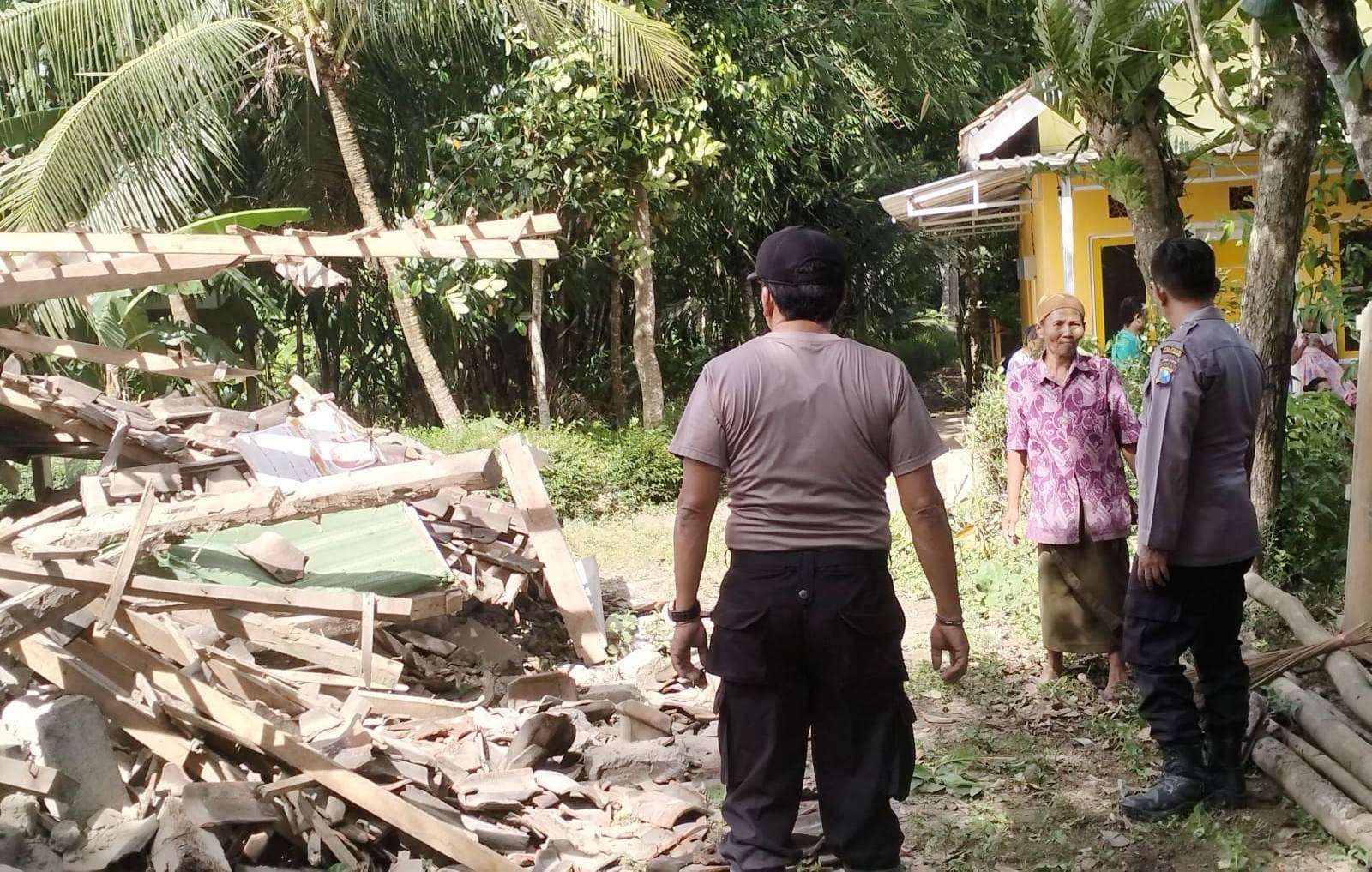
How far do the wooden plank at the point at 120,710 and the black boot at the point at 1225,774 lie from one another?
11.3 ft

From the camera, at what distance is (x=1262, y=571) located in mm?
6547

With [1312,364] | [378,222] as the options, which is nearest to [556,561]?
[378,222]

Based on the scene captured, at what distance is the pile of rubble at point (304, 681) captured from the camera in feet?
14.1

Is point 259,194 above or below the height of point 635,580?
above

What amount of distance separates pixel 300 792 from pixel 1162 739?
2997 mm

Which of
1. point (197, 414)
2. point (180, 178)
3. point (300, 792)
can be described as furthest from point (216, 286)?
point (300, 792)

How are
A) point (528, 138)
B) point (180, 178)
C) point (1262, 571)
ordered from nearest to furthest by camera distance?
point (1262, 571)
point (180, 178)
point (528, 138)

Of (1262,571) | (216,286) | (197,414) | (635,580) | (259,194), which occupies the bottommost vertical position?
(635,580)

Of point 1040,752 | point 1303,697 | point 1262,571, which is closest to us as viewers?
point 1303,697

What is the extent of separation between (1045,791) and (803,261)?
2558 millimetres

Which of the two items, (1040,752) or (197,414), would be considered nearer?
(1040,752)

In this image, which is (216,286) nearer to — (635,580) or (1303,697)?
(635,580)

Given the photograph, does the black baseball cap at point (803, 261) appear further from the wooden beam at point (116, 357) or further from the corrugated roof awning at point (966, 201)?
the corrugated roof awning at point (966, 201)

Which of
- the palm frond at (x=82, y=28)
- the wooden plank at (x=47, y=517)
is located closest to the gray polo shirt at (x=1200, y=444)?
the wooden plank at (x=47, y=517)
